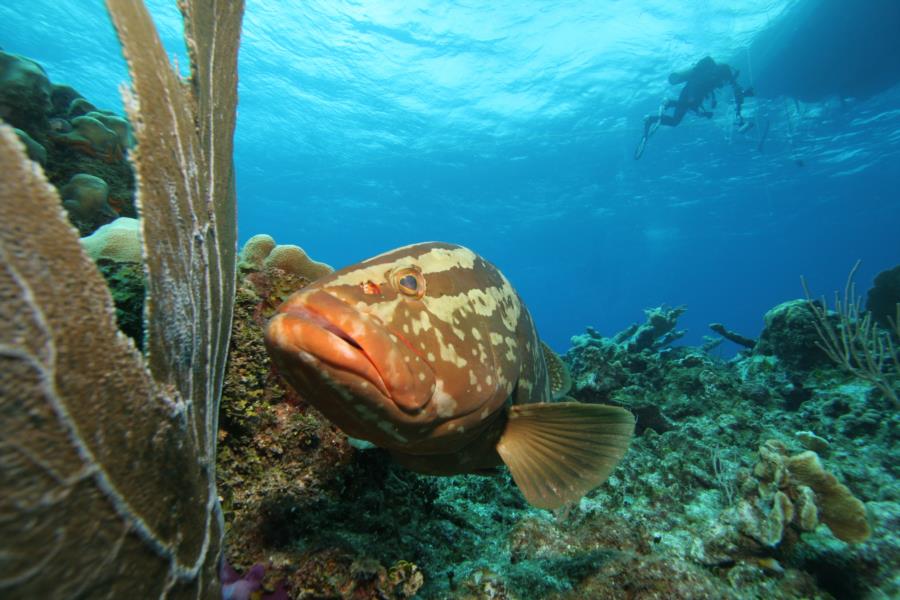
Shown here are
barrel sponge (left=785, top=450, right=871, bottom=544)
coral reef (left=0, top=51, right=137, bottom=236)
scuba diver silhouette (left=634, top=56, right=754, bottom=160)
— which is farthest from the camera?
scuba diver silhouette (left=634, top=56, right=754, bottom=160)

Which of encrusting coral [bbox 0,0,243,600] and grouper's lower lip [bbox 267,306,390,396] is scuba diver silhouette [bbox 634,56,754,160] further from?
encrusting coral [bbox 0,0,243,600]

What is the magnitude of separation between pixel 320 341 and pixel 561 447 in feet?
6.09

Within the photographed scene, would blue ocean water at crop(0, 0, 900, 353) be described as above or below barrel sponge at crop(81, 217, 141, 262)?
above

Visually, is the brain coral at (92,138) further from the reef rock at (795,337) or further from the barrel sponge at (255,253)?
the reef rock at (795,337)

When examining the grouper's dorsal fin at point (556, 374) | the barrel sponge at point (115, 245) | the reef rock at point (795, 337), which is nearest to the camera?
the barrel sponge at point (115, 245)

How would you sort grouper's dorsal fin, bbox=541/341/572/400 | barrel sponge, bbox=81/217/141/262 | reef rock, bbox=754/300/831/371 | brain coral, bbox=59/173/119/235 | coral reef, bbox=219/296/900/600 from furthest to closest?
reef rock, bbox=754/300/831/371, brain coral, bbox=59/173/119/235, grouper's dorsal fin, bbox=541/341/572/400, barrel sponge, bbox=81/217/141/262, coral reef, bbox=219/296/900/600

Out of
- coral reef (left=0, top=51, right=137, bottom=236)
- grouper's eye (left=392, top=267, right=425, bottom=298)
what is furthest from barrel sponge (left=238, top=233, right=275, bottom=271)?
coral reef (left=0, top=51, right=137, bottom=236)

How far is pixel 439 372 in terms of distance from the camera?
2059mm

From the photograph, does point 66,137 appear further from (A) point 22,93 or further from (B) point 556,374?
(B) point 556,374

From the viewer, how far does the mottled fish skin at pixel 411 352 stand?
5.65 feet

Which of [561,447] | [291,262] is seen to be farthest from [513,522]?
[291,262]

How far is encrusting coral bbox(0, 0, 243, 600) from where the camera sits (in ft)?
2.35

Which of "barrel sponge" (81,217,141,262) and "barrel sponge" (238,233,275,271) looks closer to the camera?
"barrel sponge" (81,217,141,262)

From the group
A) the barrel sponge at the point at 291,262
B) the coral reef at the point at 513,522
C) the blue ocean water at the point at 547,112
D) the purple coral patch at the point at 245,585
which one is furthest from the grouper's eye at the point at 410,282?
the blue ocean water at the point at 547,112
